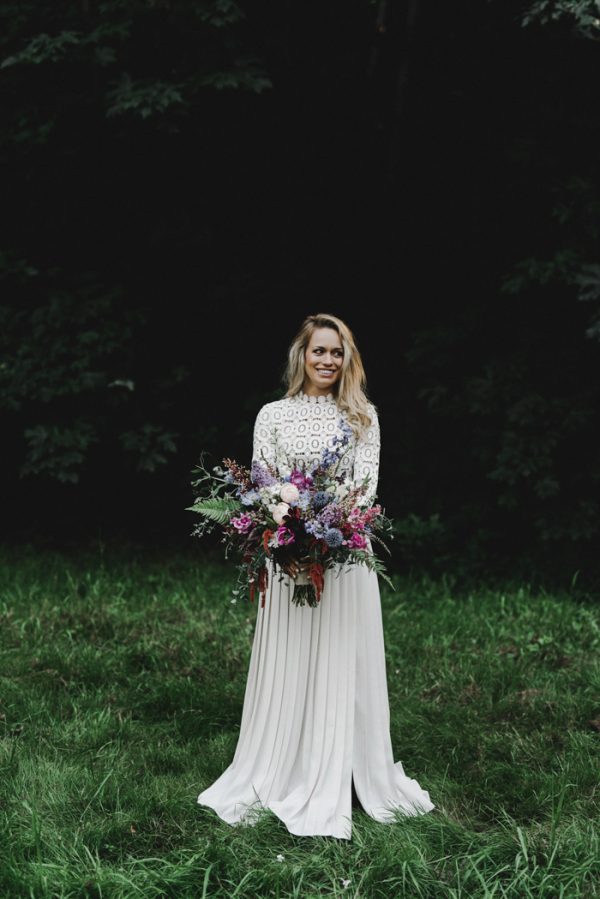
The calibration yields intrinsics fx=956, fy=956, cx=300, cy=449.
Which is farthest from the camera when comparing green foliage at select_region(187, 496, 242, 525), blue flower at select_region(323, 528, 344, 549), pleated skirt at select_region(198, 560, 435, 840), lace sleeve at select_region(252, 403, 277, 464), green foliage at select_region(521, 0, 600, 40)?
green foliage at select_region(521, 0, 600, 40)

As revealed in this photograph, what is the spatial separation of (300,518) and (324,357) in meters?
0.86

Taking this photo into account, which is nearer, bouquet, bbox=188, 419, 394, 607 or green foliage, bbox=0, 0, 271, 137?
bouquet, bbox=188, 419, 394, 607

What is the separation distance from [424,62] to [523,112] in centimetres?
129

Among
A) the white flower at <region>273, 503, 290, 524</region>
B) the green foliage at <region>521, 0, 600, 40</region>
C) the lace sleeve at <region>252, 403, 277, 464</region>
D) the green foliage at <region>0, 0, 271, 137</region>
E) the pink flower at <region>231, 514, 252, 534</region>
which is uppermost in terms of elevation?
the green foliage at <region>521, 0, 600, 40</region>

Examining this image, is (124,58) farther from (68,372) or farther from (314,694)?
(314,694)

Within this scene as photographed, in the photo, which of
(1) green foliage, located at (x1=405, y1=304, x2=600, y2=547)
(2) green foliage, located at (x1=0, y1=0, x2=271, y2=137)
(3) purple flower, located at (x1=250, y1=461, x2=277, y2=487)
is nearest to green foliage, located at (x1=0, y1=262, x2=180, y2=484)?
(2) green foliage, located at (x1=0, y1=0, x2=271, y2=137)

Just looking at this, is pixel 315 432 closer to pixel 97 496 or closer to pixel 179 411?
pixel 179 411

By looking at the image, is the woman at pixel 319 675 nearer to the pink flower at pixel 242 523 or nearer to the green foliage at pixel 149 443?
the pink flower at pixel 242 523

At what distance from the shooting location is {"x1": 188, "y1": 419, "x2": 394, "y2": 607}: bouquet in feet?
11.8

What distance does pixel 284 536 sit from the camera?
3594mm

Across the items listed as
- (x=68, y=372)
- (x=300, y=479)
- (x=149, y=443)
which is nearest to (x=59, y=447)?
(x=68, y=372)

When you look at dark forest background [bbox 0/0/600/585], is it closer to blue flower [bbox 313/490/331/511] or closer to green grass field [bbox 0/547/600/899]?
green grass field [bbox 0/547/600/899]

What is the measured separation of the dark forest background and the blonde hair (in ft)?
10.0

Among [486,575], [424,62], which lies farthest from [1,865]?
[424,62]
